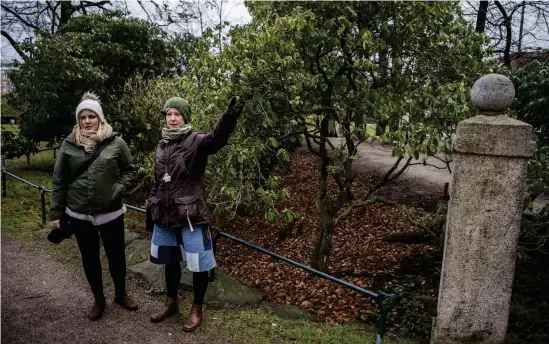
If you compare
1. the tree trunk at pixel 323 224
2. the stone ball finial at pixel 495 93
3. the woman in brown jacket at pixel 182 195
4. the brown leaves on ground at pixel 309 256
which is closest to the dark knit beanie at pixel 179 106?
the woman in brown jacket at pixel 182 195

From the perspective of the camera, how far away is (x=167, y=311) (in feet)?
12.5

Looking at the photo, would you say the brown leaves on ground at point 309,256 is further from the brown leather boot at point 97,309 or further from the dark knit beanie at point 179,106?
the dark knit beanie at point 179,106

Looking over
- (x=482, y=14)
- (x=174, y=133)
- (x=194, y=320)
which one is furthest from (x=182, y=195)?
(x=482, y=14)

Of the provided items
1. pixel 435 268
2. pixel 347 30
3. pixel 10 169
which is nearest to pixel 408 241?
pixel 435 268

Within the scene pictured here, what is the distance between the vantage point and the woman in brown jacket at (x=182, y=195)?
3330 millimetres

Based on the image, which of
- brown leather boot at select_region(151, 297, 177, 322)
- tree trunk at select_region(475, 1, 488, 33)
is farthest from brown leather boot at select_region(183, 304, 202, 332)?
tree trunk at select_region(475, 1, 488, 33)

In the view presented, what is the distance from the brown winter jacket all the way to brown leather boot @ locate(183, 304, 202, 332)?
0.83m

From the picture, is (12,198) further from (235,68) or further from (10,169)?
(235,68)

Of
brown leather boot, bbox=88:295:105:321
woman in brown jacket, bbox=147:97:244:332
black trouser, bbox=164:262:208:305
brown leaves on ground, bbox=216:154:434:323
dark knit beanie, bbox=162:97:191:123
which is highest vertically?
dark knit beanie, bbox=162:97:191:123

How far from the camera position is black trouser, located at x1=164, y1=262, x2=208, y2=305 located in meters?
3.56

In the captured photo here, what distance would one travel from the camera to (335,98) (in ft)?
16.9

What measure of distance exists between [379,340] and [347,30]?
302 centimetres

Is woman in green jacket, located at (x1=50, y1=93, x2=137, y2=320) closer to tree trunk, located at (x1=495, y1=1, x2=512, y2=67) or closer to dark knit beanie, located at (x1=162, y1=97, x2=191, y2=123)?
dark knit beanie, located at (x1=162, y1=97, x2=191, y2=123)

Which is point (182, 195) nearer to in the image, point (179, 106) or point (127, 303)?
point (179, 106)
